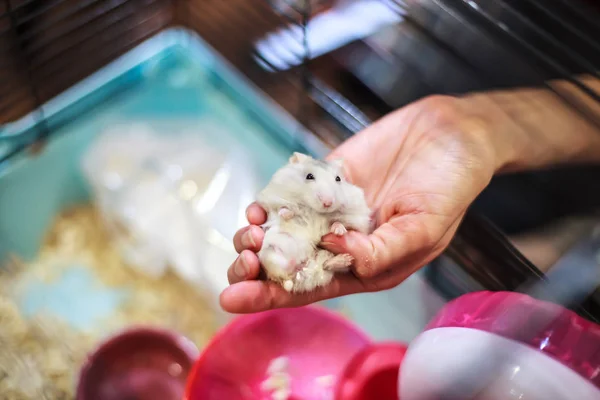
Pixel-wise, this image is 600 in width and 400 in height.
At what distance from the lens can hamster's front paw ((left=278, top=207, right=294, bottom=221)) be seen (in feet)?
3.16

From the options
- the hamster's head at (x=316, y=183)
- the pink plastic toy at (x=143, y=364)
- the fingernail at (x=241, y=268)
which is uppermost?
the hamster's head at (x=316, y=183)

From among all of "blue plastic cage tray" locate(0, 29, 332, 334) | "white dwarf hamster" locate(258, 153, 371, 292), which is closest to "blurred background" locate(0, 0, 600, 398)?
"blue plastic cage tray" locate(0, 29, 332, 334)

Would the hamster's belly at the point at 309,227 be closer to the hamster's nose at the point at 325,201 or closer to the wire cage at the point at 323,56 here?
the hamster's nose at the point at 325,201

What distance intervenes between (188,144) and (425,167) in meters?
0.75

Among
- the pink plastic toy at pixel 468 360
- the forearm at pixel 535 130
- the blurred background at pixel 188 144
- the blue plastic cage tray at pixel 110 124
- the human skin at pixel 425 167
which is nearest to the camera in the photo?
the pink plastic toy at pixel 468 360

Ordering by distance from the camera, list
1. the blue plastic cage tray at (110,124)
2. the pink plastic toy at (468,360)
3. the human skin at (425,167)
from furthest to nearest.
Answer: the blue plastic cage tray at (110,124) < the human skin at (425,167) < the pink plastic toy at (468,360)

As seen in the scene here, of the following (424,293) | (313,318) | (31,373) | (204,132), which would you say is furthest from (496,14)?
(31,373)

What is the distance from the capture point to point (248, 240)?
96 centimetres

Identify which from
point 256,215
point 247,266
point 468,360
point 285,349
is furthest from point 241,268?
point 285,349

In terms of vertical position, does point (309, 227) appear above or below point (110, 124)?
above

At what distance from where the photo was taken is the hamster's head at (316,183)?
3.13ft

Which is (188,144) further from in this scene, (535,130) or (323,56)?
(535,130)

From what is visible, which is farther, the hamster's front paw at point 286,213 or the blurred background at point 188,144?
the blurred background at point 188,144

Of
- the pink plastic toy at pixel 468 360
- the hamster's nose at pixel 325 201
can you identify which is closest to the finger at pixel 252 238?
the hamster's nose at pixel 325 201
